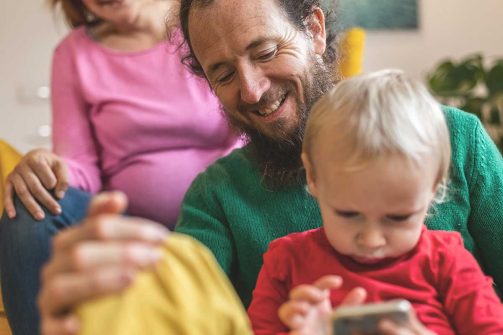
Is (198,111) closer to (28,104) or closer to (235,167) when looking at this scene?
(235,167)

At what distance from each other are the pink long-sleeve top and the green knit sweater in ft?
1.62

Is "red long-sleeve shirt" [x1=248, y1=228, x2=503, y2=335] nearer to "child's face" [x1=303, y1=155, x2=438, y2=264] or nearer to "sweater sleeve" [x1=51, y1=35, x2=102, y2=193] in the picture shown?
"child's face" [x1=303, y1=155, x2=438, y2=264]

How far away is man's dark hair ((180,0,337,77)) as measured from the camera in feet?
4.77

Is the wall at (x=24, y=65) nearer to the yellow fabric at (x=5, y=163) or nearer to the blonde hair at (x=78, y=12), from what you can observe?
the blonde hair at (x=78, y=12)

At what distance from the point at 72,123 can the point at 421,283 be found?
1.24 meters

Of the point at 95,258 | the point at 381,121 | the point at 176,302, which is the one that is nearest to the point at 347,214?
the point at 381,121

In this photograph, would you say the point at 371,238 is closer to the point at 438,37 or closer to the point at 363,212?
the point at 363,212

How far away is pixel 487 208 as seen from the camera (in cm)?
134

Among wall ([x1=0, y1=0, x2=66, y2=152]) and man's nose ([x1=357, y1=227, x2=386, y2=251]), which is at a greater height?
man's nose ([x1=357, y1=227, x2=386, y2=251])

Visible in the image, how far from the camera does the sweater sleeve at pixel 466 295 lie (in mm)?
1008

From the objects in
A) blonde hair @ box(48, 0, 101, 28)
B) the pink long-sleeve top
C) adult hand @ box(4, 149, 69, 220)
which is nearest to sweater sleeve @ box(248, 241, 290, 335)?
adult hand @ box(4, 149, 69, 220)

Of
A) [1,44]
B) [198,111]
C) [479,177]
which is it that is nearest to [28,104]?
[1,44]

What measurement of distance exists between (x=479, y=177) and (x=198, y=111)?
34.5 inches

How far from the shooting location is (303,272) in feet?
3.68
